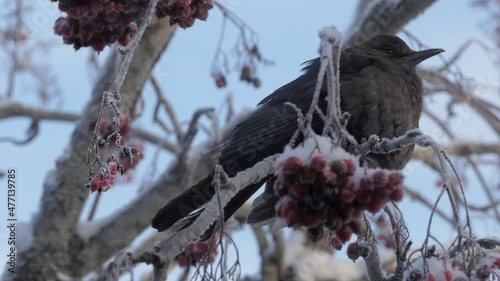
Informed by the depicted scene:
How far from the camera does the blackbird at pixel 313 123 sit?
2.93 meters

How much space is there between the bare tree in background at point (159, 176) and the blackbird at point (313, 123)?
283 millimetres

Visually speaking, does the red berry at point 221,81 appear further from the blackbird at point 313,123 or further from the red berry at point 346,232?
the red berry at point 346,232

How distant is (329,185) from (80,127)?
2877 mm

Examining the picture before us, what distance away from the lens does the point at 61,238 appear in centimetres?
427

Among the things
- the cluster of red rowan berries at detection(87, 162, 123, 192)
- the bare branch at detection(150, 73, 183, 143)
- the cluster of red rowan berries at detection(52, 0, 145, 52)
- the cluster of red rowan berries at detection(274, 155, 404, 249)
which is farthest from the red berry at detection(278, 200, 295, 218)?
the bare branch at detection(150, 73, 183, 143)

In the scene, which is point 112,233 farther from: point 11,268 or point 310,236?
point 310,236

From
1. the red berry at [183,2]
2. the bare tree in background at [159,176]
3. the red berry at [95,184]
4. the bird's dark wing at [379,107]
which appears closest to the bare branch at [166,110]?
the bare tree in background at [159,176]

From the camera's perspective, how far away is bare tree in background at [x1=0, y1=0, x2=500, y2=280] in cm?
200

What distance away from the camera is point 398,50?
153 inches

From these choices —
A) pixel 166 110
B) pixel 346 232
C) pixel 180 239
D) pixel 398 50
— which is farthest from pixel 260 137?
pixel 166 110

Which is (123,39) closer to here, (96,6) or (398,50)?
(96,6)

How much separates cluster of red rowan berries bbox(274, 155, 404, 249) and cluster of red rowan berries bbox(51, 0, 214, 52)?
3.58 feet

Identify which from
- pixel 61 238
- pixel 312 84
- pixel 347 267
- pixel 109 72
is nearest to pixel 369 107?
pixel 312 84

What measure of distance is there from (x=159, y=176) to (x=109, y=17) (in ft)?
6.60
